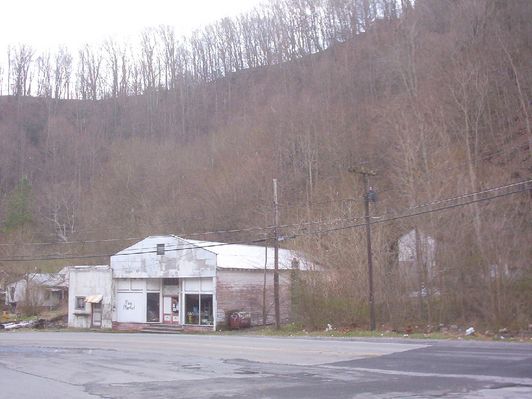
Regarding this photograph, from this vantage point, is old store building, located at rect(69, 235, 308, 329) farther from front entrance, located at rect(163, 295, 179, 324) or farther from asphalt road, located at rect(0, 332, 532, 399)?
asphalt road, located at rect(0, 332, 532, 399)

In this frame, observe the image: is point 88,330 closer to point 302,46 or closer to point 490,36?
point 490,36

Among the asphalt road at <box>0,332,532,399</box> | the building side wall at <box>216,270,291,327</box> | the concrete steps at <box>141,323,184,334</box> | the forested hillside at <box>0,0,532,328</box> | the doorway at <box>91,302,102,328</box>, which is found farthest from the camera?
the doorway at <box>91,302,102,328</box>

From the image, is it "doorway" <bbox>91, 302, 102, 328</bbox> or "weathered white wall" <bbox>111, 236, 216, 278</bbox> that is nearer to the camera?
"weathered white wall" <bbox>111, 236, 216, 278</bbox>

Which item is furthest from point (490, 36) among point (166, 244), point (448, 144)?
point (166, 244)

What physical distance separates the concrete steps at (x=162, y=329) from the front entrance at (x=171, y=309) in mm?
438

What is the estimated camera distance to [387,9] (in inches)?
3169

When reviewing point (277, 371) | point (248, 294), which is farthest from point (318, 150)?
point (277, 371)

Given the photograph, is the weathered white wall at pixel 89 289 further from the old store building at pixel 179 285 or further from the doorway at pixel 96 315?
the doorway at pixel 96 315

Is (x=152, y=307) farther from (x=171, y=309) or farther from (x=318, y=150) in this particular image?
(x=318, y=150)

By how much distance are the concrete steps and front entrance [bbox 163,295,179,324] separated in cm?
44

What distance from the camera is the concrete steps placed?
4534cm

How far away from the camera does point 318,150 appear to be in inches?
2420

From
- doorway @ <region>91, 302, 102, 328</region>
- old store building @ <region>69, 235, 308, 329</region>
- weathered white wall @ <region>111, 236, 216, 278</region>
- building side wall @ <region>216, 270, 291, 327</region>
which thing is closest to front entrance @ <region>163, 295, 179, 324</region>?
old store building @ <region>69, 235, 308, 329</region>

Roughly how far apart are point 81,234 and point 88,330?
2710 cm
